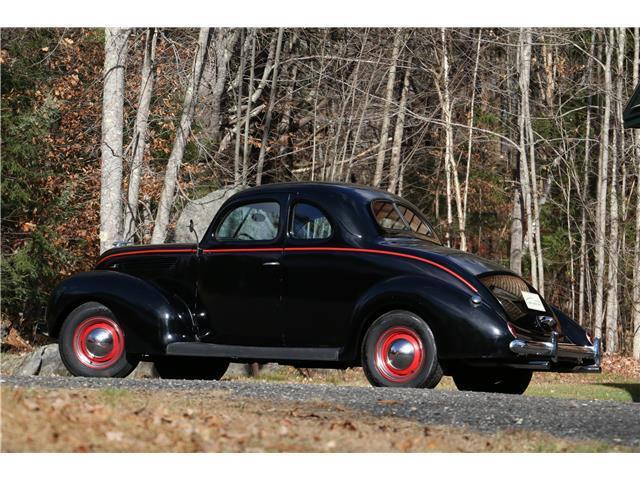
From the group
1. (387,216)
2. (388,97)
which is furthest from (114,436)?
(388,97)

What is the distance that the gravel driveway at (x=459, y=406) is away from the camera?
8.57m

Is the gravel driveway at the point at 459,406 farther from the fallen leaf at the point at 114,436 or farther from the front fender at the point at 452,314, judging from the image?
the fallen leaf at the point at 114,436

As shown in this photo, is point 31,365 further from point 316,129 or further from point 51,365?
point 316,129

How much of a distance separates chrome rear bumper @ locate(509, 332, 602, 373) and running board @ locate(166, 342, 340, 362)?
1.68 m

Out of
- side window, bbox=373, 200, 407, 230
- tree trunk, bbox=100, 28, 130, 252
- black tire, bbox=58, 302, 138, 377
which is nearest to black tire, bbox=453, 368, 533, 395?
side window, bbox=373, 200, 407, 230

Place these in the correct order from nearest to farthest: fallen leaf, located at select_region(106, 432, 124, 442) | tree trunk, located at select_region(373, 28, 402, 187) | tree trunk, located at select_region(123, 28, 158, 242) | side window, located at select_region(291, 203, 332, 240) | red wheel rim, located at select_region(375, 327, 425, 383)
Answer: fallen leaf, located at select_region(106, 432, 124, 442), red wheel rim, located at select_region(375, 327, 425, 383), side window, located at select_region(291, 203, 332, 240), tree trunk, located at select_region(123, 28, 158, 242), tree trunk, located at select_region(373, 28, 402, 187)

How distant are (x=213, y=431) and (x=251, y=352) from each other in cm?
370

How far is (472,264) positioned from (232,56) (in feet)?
63.4

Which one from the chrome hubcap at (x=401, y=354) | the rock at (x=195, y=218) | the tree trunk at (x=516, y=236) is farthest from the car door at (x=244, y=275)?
the tree trunk at (x=516, y=236)

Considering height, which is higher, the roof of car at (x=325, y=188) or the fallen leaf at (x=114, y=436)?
the roof of car at (x=325, y=188)

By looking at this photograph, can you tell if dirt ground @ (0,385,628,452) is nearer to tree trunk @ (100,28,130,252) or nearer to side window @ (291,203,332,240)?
side window @ (291,203,332,240)

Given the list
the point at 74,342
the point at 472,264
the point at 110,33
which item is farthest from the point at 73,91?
the point at 472,264

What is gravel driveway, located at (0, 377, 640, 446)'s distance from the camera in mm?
8570

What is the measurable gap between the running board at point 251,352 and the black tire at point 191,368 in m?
1.14
